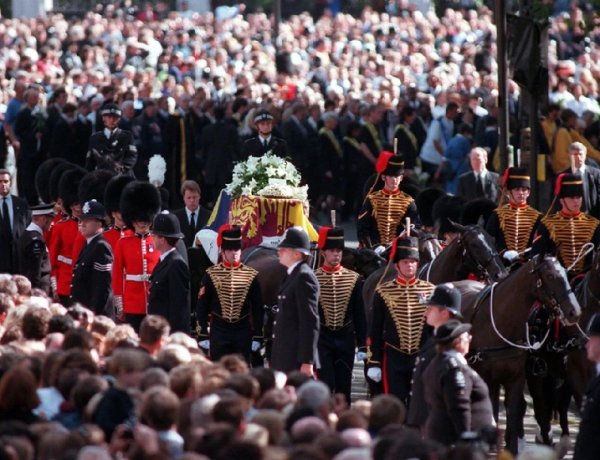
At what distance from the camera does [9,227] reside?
18.0 m

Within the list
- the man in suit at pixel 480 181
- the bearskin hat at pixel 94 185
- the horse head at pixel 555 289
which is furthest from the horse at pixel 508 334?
the man in suit at pixel 480 181

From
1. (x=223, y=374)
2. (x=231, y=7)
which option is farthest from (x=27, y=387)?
(x=231, y=7)

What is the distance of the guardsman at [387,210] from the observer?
16.8 metres

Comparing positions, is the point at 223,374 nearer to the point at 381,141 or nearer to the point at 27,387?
the point at 27,387

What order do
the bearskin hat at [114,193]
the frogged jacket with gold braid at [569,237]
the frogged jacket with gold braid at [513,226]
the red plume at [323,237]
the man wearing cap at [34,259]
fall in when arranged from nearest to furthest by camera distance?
the red plume at [323,237], the frogged jacket with gold braid at [569,237], the frogged jacket with gold braid at [513,226], the man wearing cap at [34,259], the bearskin hat at [114,193]

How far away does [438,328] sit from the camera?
1071cm

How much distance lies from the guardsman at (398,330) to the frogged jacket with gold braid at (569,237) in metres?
1.50

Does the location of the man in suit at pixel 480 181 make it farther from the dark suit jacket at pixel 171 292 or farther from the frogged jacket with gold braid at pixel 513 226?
the dark suit jacket at pixel 171 292

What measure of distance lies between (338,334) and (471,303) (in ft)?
3.13

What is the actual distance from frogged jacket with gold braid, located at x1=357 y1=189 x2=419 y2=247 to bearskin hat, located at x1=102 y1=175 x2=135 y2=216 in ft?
7.10

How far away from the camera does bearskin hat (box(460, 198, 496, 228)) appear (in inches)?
651

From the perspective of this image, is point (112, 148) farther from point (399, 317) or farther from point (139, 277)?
point (399, 317)

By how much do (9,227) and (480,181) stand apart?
481 cm

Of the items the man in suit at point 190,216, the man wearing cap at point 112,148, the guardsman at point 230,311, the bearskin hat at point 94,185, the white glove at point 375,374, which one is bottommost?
the white glove at point 375,374
